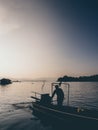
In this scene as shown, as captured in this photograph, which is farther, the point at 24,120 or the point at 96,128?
the point at 24,120

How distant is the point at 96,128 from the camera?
15.5m

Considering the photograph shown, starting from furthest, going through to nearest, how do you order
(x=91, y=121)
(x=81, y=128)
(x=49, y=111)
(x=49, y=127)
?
(x=49, y=111), (x=49, y=127), (x=81, y=128), (x=91, y=121)

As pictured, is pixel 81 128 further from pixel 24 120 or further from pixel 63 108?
pixel 24 120

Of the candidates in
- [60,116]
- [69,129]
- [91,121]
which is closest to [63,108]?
[60,116]

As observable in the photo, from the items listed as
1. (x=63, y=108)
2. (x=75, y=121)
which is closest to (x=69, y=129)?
(x=75, y=121)

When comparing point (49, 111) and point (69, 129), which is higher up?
point (49, 111)

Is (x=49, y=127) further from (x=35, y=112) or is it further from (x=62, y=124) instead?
(x=35, y=112)

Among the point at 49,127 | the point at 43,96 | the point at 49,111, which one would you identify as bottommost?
the point at 49,127

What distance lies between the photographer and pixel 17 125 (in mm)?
18922

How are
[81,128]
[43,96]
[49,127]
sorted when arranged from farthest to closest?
[43,96] → [49,127] → [81,128]

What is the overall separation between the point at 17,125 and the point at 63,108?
543cm

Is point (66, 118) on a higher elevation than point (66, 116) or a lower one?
lower

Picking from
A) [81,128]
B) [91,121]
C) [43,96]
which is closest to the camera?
[91,121]

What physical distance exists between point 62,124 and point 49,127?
1459mm
